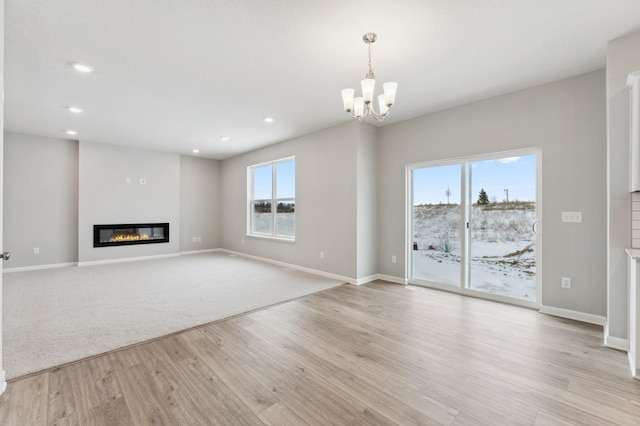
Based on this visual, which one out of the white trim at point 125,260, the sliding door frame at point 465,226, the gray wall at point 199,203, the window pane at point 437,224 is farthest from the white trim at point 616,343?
the gray wall at point 199,203

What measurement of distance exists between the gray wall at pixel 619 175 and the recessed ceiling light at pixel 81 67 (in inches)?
194

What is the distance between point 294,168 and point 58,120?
395 cm

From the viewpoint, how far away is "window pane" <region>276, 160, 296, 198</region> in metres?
5.89

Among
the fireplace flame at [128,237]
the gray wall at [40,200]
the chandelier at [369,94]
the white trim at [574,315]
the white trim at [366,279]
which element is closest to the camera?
the chandelier at [369,94]

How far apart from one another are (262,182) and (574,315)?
19.4ft

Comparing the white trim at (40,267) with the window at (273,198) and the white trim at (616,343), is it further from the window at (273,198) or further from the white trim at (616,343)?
the white trim at (616,343)

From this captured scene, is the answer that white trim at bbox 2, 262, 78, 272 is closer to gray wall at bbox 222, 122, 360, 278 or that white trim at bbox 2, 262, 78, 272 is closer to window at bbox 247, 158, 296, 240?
window at bbox 247, 158, 296, 240

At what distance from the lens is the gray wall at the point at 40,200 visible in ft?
17.1

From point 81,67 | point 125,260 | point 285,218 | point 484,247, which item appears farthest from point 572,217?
point 125,260

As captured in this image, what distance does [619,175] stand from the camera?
2.46 m

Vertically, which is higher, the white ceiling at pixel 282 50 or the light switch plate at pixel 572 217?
the white ceiling at pixel 282 50

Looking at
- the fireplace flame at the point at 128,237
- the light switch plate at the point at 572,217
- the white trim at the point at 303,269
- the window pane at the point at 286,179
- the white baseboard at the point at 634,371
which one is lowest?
the white baseboard at the point at 634,371

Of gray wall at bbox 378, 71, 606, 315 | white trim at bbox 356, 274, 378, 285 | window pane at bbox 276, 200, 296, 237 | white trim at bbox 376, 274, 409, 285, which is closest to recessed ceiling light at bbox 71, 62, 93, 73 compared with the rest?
window pane at bbox 276, 200, 296, 237

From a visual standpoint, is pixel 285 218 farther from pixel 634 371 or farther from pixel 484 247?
pixel 634 371
